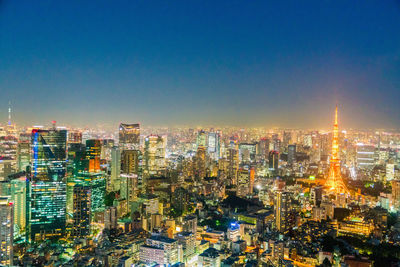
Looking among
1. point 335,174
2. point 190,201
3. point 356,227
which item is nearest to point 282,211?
point 356,227

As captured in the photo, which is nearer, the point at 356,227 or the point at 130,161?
the point at 356,227

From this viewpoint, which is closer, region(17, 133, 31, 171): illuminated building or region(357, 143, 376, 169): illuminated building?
region(17, 133, 31, 171): illuminated building

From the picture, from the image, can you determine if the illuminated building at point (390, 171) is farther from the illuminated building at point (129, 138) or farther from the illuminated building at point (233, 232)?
the illuminated building at point (129, 138)

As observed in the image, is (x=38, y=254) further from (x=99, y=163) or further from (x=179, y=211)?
(x=99, y=163)

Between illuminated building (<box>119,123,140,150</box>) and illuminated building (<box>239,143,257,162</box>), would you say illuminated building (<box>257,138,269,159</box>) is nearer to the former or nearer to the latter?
illuminated building (<box>239,143,257,162</box>)

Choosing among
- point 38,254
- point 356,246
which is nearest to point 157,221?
point 38,254

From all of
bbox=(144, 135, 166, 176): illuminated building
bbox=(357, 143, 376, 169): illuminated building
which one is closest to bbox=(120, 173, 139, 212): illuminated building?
bbox=(144, 135, 166, 176): illuminated building

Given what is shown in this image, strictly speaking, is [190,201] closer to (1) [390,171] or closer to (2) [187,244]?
(2) [187,244]
